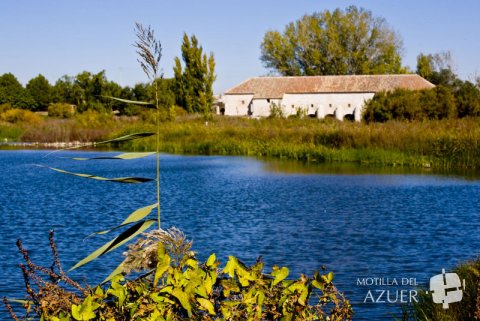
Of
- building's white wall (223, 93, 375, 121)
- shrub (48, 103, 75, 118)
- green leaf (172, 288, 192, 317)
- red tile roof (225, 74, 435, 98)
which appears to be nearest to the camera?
green leaf (172, 288, 192, 317)

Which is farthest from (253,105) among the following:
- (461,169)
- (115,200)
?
(115,200)

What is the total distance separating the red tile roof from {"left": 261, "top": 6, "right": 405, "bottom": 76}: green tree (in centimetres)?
985

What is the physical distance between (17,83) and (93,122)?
48.6m

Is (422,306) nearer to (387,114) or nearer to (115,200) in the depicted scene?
(115,200)

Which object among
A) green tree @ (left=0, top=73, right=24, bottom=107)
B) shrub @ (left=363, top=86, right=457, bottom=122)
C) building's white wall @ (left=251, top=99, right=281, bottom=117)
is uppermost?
green tree @ (left=0, top=73, right=24, bottom=107)

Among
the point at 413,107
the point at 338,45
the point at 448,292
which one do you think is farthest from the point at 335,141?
the point at 338,45

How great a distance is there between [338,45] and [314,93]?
13.0 meters

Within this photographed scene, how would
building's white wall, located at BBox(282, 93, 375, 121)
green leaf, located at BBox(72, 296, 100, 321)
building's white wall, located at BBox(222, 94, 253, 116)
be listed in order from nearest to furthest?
green leaf, located at BBox(72, 296, 100, 321) < building's white wall, located at BBox(282, 93, 375, 121) < building's white wall, located at BBox(222, 94, 253, 116)

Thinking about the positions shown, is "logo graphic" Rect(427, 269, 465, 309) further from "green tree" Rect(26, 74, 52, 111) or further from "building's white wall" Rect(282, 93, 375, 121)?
"green tree" Rect(26, 74, 52, 111)

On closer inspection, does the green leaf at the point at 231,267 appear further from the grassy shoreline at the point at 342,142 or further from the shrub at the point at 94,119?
the shrub at the point at 94,119

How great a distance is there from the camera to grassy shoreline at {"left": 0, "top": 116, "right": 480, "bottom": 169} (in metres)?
24.4

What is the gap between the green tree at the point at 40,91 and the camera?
85.5m

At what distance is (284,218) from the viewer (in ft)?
47.0

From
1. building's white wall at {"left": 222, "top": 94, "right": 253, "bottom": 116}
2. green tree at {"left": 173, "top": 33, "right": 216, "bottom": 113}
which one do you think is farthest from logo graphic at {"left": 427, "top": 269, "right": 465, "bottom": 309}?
building's white wall at {"left": 222, "top": 94, "right": 253, "bottom": 116}
